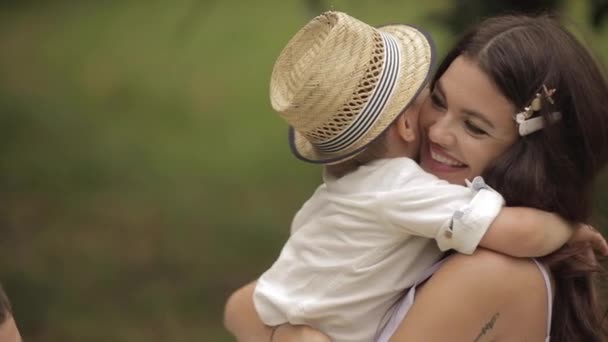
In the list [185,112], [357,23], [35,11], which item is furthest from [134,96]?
[357,23]

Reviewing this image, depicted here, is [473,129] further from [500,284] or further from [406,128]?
[500,284]

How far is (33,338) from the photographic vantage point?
569 cm

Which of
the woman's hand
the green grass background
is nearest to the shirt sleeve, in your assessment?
the woman's hand

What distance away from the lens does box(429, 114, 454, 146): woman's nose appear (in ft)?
8.02

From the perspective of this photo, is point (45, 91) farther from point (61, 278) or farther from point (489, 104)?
point (489, 104)

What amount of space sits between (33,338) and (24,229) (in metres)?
1.38

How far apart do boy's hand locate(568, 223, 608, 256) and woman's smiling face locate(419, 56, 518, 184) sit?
0.27 meters

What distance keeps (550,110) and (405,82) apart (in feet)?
1.09

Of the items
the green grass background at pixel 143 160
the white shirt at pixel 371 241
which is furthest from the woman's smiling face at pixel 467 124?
the green grass background at pixel 143 160

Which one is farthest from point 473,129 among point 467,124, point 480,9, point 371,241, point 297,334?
point 480,9

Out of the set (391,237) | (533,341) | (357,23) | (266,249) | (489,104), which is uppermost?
(357,23)

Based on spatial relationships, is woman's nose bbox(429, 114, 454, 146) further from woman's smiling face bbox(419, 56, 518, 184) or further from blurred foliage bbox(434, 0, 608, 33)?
blurred foliage bbox(434, 0, 608, 33)

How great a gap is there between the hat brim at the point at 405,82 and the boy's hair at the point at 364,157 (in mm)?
31

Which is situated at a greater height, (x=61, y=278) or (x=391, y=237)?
(x=391, y=237)
